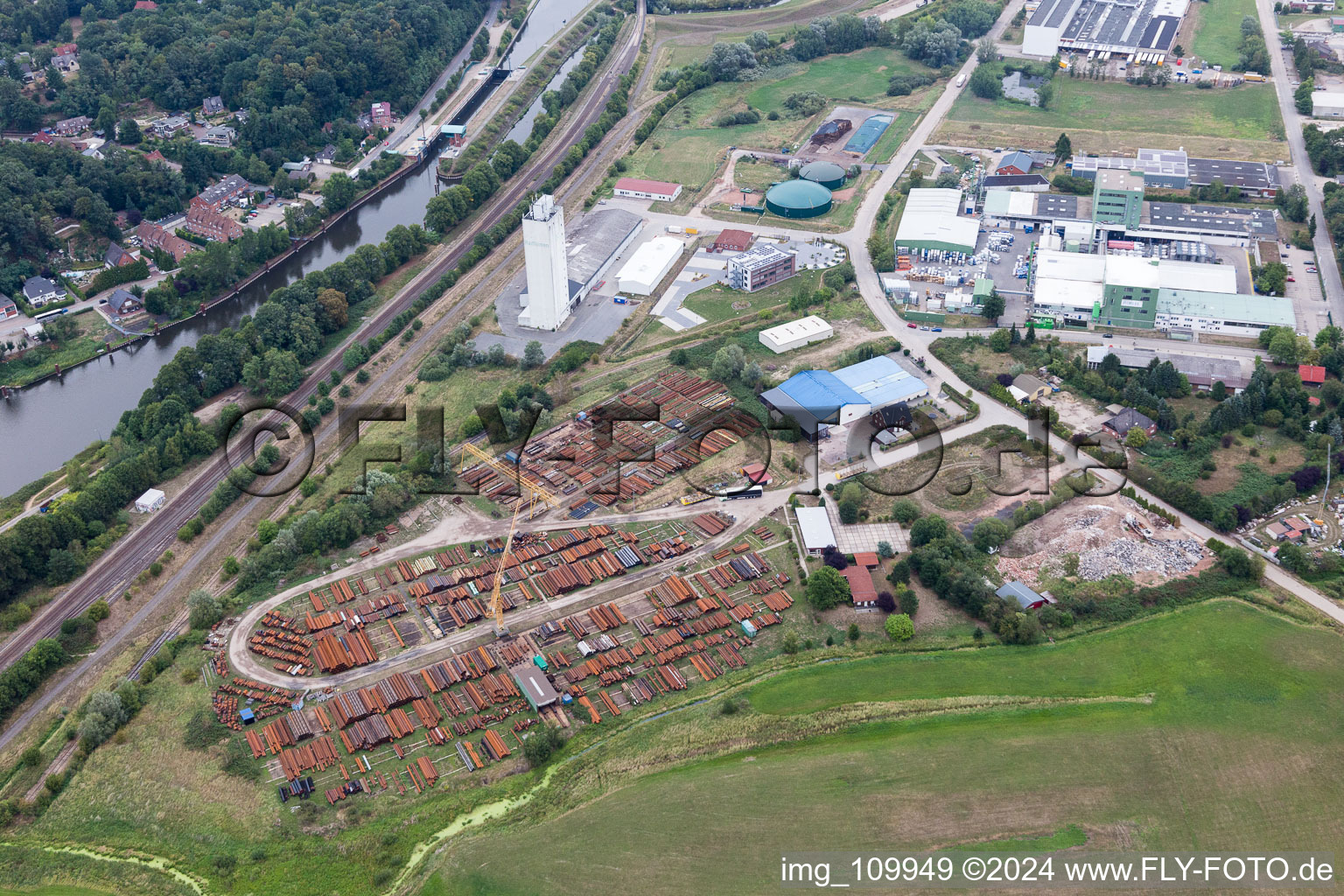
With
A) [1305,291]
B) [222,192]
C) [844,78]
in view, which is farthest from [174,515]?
[844,78]

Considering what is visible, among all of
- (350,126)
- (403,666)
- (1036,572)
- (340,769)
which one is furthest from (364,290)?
(1036,572)

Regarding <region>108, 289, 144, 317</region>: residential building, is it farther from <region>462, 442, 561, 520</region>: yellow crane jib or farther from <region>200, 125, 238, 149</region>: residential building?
<region>462, 442, 561, 520</region>: yellow crane jib

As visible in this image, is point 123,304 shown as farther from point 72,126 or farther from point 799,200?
point 799,200

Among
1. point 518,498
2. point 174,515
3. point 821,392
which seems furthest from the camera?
point 821,392

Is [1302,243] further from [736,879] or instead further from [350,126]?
[350,126]

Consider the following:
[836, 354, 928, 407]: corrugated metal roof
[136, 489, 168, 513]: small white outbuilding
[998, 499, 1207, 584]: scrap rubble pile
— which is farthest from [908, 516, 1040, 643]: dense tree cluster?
[136, 489, 168, 513]: small white outbuilding
